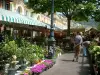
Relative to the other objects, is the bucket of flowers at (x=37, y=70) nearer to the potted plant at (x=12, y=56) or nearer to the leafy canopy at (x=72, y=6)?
the potted plant at (x=12, y=56)

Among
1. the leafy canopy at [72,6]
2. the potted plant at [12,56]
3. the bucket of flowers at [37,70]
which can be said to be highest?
the leafy canopy at [72,6]

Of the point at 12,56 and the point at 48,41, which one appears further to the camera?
the point at 48,41

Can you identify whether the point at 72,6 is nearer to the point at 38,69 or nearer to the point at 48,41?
the point at 48,41

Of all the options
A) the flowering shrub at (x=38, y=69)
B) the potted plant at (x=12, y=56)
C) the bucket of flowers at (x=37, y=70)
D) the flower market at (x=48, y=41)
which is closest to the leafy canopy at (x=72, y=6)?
the flower market at (x=48, y=41)

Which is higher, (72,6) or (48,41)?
(72,6)

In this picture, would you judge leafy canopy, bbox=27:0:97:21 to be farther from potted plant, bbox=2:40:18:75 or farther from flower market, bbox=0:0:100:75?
potted plant, bbox=2:40:18:75

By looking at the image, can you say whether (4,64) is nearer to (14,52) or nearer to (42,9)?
(14,52)

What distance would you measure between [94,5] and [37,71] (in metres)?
19.8

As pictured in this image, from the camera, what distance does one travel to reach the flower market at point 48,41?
11.7m

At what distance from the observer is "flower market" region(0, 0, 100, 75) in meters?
11.7

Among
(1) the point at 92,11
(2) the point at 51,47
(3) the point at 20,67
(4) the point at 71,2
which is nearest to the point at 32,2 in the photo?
(4) the point at 71,2

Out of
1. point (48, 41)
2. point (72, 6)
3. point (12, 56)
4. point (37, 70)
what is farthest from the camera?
point (72, 6)

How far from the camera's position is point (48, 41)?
1723 centimetres

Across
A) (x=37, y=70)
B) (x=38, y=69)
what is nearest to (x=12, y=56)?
(x=37, y=70)
